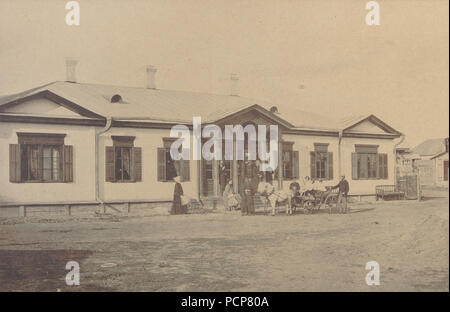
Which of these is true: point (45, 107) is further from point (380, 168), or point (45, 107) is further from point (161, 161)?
point (380, 168)

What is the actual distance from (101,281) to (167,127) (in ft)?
18.1

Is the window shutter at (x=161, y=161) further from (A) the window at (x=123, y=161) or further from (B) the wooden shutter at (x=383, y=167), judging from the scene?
(B) the wooden shutter at (x=383, y=167)

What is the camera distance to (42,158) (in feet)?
37.0

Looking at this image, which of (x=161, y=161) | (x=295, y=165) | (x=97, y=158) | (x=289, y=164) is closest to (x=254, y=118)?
(x=289, y=164)

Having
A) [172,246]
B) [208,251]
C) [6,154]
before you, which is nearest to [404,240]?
[208,251]

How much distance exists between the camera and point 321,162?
13164 mm

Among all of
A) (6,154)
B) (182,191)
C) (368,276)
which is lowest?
(368,276)

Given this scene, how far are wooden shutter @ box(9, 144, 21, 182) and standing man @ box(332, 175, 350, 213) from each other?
7.12 meters

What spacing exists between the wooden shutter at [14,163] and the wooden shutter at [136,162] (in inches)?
103

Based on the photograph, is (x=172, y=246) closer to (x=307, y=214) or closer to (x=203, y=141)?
(x=203, y=141)

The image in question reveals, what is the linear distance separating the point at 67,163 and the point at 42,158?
54 centimetres

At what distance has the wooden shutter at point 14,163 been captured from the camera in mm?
10371

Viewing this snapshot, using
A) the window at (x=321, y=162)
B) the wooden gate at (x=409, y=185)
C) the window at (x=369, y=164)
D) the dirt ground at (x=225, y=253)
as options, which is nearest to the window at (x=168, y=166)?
the dirt ground at (x=225, y=253)

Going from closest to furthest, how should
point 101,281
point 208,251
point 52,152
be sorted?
A: point 101,281 → point 208,251 → point 52,152
